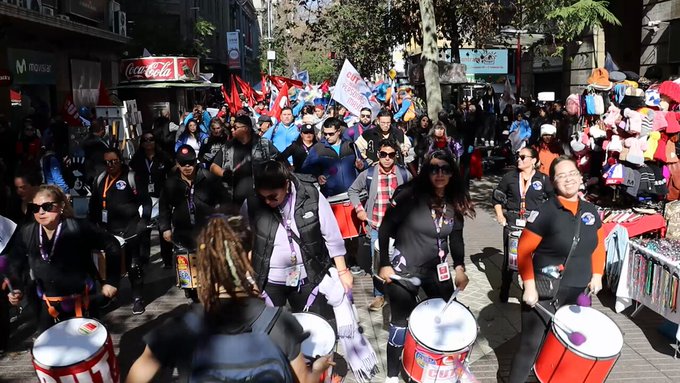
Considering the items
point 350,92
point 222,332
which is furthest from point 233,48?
point 222,332

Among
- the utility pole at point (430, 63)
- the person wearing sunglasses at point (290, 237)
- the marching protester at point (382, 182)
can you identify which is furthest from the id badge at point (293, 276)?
the utility pole at point (430, 63)

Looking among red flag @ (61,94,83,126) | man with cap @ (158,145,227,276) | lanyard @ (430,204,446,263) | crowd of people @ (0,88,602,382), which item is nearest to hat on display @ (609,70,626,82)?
crowd of people @ (0,88,602,382)

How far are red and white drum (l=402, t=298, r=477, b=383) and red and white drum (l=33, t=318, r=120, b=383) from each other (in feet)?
6.15

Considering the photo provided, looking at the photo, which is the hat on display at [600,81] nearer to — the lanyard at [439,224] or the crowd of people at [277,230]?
the crowd of people at [277,230]

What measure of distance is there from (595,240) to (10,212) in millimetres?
7563

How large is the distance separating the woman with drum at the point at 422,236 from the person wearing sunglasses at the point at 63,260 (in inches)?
80.8

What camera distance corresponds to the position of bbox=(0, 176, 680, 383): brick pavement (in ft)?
18.0

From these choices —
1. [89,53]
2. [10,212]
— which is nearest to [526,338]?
[10,212]

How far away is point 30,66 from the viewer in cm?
1939

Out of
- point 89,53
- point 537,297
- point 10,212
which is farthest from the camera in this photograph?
point 89,53

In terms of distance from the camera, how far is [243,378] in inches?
104

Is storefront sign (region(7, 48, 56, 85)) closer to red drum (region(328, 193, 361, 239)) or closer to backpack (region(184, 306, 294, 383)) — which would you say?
red drum (region(328, 193, 361, 239))

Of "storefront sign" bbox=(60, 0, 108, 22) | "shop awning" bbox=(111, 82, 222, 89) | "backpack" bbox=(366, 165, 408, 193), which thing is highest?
"storefront sign" bbox=(60, 0, 108, 22)

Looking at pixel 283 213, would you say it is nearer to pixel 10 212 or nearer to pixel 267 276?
pixel 267 276
